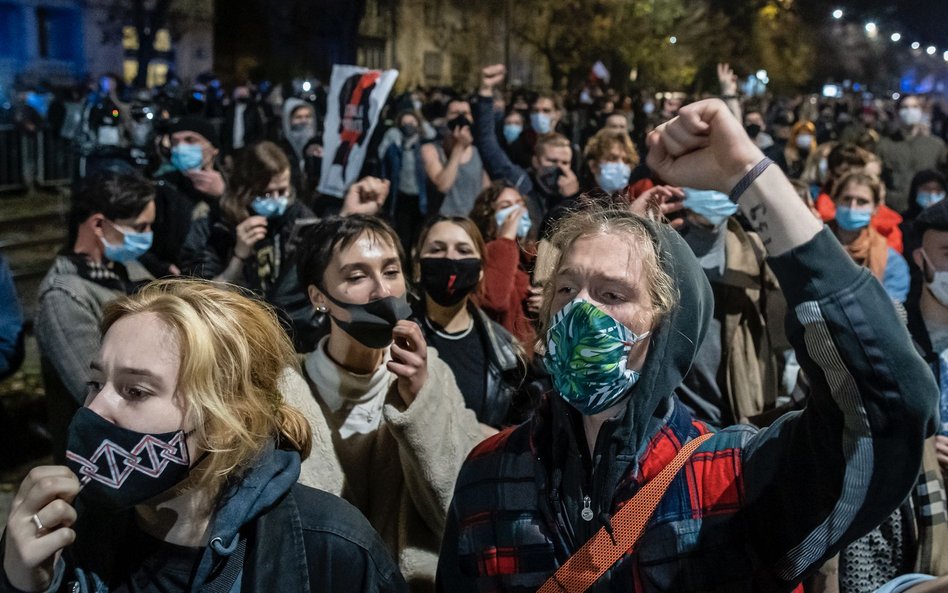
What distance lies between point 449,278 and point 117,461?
221cm

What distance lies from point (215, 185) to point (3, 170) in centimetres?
936

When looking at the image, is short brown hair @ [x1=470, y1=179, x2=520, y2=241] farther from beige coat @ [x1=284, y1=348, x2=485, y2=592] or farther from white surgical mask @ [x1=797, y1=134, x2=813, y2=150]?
white surgical mask @ [x1=797, y1=134, x2=813, y2=150]

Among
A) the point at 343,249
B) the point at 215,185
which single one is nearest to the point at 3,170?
the point at 215,185

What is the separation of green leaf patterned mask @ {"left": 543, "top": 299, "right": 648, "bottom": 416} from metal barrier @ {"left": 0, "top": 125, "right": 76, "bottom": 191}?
14.2 metres

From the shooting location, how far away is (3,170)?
577 inches

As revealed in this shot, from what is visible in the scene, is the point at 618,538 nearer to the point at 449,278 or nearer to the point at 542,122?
the point at 449,278

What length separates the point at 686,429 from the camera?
2.03m

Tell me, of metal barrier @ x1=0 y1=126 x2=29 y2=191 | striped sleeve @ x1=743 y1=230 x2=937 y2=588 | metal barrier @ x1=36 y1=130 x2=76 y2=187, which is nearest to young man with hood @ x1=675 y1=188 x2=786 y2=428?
striped sleeve @ x1=743 y1=230 x2=937 y2=588

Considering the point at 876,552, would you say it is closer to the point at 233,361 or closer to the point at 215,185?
the point at 233,361

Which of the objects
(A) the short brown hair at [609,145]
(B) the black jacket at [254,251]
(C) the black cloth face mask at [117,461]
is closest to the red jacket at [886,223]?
(A) the short brown hair at [609,145]

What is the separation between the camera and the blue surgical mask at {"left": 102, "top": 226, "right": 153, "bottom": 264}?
4.71 meters

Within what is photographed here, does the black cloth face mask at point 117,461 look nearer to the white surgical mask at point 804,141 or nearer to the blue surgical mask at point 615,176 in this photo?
the blue surgical mask at point 615,176

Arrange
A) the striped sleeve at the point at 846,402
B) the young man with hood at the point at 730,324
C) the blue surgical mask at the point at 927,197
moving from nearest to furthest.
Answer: the striped sleeve at the point at 846,402
the young man with hood at the point at 730,324
the blue surgical mask at the point at 927,197

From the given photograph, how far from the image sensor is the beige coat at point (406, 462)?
2789 mm
